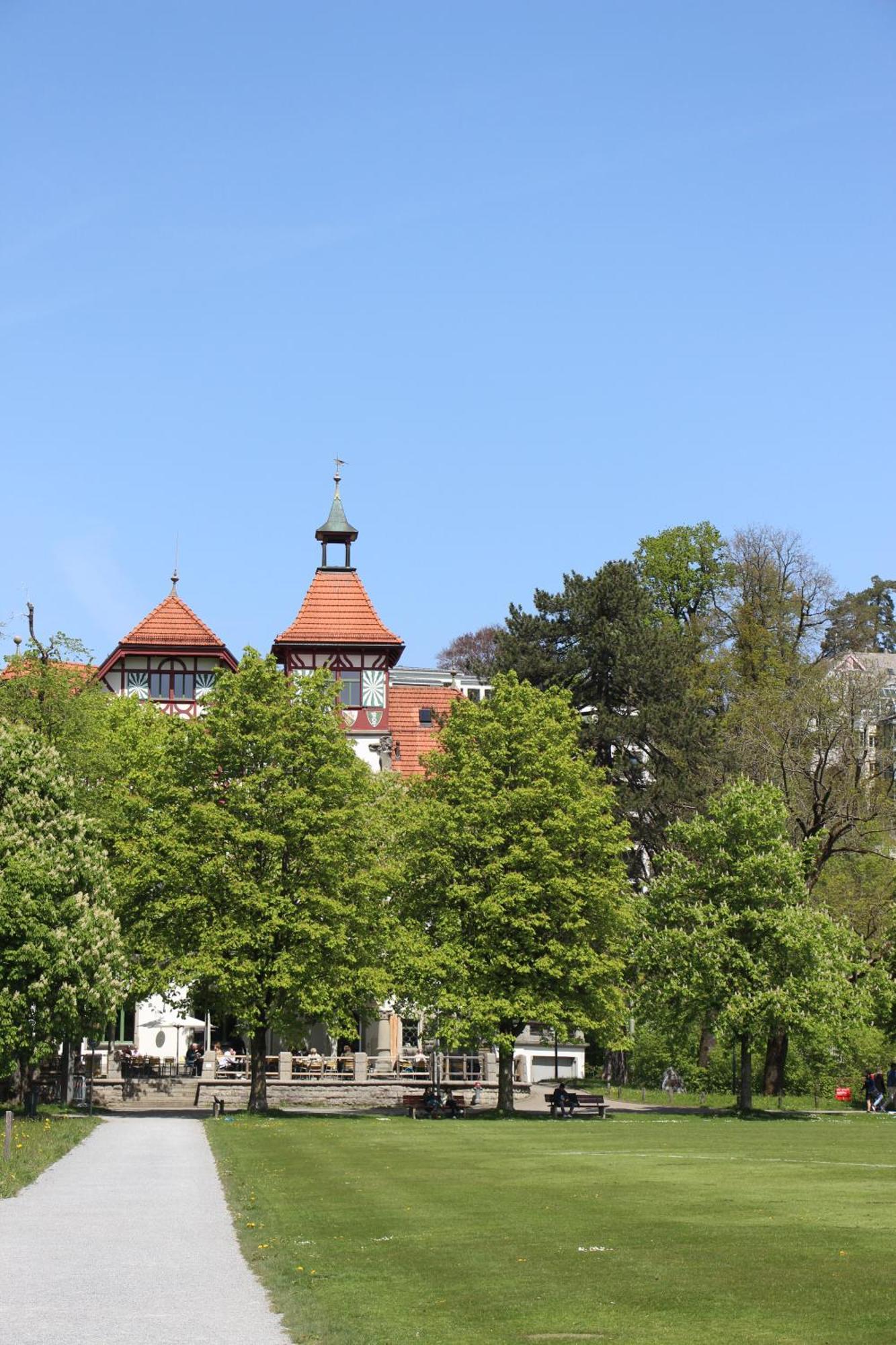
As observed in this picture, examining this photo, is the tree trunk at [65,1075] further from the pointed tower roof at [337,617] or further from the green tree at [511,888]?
the pointed tower roof at [337,617]

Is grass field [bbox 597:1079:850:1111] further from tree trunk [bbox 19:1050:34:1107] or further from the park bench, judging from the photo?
tree trunk [bbox 19:1050:34:1107]

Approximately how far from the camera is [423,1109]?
47625 millimetres

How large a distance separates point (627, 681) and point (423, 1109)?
2503 centimetres

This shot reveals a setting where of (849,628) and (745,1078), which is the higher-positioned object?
(849,628)

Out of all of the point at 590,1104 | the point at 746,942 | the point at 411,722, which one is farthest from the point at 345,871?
the point at 411,722

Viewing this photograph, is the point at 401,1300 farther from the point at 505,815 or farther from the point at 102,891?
the point at 505,815

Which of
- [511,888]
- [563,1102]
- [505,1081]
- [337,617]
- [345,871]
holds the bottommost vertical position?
[563,1102]

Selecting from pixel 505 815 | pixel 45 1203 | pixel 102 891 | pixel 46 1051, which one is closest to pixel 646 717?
pixel 505 815

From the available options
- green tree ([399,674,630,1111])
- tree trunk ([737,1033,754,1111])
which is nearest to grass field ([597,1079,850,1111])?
tree trunk ([737,1033,754,1111])

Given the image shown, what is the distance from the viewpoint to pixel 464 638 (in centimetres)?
11294

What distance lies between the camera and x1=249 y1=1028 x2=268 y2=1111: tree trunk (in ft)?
158

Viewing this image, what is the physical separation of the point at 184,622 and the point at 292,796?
1196 inches

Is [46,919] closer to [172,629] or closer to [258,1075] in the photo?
[258,1075]

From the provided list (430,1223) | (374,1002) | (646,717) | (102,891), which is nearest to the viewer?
(430,1223)
